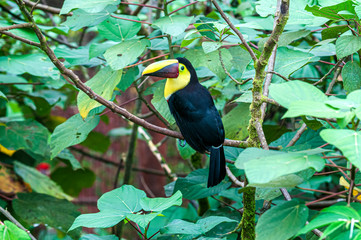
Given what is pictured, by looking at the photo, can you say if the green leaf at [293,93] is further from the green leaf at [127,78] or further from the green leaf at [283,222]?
the green leaf at [127,78]

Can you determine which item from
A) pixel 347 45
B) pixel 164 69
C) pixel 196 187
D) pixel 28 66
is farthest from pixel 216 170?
pixel 28 66

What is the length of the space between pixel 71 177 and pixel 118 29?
1259 millimetres

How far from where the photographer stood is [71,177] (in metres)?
2.58

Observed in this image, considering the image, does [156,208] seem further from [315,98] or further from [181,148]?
[181,148]

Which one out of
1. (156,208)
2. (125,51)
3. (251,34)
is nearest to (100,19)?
(125,51)

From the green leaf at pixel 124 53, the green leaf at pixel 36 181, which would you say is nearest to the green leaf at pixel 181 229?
the green leaf at pixel 124 53

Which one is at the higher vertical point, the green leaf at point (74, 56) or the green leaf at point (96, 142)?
the green leaf at point (74, 56)

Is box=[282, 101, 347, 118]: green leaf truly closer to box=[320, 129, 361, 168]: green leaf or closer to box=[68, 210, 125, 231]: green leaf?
box=[320, 129, 361, 168]: green leaf

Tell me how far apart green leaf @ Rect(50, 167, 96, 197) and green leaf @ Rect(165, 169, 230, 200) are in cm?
105

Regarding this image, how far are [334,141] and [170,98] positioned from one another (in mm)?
1188

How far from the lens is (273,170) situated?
735mm

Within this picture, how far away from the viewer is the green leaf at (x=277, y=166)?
0.72 m

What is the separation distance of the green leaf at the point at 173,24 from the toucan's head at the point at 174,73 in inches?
8.9

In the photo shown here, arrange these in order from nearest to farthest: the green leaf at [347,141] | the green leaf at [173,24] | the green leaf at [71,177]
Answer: the green leaf at [347,141]
the green leaf at [173,24]
the green leaf at [71,177]
